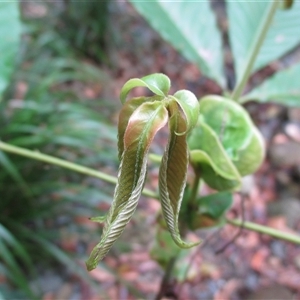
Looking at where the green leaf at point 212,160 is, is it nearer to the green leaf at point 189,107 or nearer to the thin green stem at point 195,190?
the thin green stem at point 195,190

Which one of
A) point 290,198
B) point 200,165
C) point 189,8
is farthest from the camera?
point 290,198

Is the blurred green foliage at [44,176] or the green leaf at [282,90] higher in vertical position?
the green leaf at [282,90]

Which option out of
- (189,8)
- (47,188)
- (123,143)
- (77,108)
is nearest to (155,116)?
(123,143)

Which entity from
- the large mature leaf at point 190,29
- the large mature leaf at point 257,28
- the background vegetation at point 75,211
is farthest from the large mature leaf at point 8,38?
the background vegetation at point 75,211

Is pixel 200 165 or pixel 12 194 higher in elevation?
pixel 200 165

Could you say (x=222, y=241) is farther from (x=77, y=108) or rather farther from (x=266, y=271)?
(x=77, y=108)

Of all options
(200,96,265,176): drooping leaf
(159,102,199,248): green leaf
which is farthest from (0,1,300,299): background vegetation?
(159,102,199,248): green leaf
